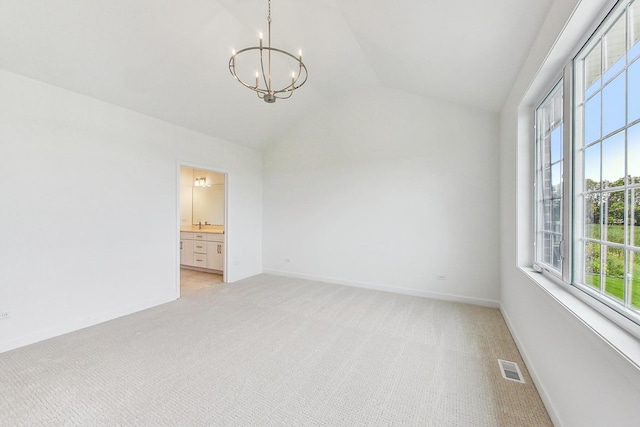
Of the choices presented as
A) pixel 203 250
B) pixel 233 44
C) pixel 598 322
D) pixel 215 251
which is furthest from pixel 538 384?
pixel 203 250

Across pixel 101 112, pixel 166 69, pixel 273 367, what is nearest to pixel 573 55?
pixel 273 367

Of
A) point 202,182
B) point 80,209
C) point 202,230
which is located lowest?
point 202,230

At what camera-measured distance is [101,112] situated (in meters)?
3.06

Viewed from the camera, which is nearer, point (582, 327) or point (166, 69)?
point (582, 327)

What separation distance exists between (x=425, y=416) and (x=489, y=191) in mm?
3006

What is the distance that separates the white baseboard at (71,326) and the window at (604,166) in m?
4.47

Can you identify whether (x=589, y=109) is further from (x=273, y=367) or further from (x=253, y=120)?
(x=253, y=120)

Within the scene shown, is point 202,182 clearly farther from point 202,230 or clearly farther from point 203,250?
point 203,250

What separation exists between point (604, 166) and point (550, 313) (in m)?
0.98

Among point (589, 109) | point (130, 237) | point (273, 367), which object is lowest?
point (273, 367)

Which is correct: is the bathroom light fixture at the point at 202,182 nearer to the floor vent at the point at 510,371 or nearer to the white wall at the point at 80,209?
the white wall at the point at 80,209

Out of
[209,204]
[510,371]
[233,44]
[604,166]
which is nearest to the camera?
[604,166]

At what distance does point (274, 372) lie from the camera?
6.88ft

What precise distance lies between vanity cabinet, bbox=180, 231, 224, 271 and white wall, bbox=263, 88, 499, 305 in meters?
0.97
